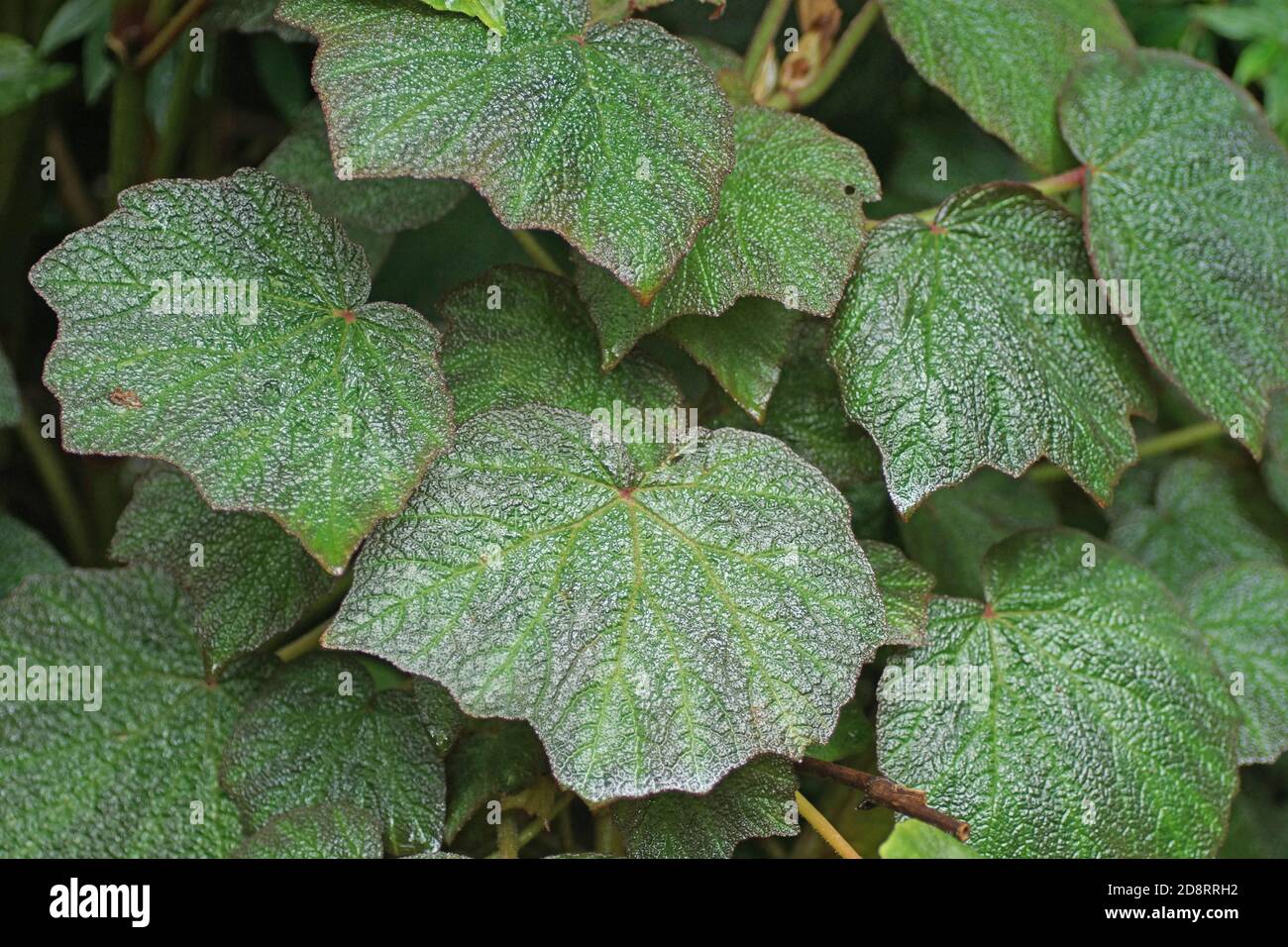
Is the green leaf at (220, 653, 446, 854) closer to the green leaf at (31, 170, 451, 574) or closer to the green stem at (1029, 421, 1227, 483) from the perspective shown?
the green leaf at (31, 170, 451, 574)

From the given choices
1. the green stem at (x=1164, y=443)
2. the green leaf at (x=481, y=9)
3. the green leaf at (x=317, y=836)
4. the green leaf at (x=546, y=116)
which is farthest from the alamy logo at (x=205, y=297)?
the green stem at (x=1164, y=443)

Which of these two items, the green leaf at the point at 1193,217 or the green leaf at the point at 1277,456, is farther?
the green leaf at the point at 1277,456

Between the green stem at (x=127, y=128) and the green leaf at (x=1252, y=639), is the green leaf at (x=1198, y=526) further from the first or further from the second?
the green stem at (x=127, y=128)

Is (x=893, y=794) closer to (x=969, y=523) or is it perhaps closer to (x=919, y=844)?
(x=919, y=844)

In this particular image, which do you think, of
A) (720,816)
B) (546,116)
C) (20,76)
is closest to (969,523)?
(720,816)
